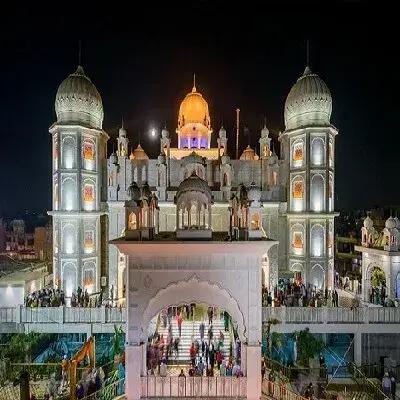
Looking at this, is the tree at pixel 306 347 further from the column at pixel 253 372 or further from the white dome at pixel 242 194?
the white dome at pixel 242 194

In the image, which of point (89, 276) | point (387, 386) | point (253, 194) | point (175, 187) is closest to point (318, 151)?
point (175, 187)

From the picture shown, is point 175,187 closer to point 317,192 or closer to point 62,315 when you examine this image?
point 317,192

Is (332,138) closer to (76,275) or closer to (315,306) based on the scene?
(315,306)

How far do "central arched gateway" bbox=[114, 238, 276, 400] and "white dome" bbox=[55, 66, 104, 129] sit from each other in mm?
18525

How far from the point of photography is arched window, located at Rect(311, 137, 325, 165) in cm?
2859

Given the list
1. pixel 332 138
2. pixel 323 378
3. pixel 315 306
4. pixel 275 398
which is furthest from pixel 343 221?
pixel 275 398

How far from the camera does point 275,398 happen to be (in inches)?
511

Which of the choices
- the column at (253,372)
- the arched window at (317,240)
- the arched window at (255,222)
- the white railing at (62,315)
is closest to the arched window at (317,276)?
the arched window at (317,240)

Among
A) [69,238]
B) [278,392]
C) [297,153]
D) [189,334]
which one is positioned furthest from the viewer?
[297,153]

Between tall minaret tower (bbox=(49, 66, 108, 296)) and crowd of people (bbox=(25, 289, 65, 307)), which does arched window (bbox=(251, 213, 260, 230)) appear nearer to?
crowd of people (bbox=(25, 289, 65, 307))

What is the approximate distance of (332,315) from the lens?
20.8 meters

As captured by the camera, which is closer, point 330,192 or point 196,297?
point 196,297

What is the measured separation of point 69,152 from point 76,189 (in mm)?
2627

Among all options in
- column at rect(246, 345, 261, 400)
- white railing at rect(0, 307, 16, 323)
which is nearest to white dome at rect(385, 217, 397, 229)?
column at rect(246, 345, 261, 400)
